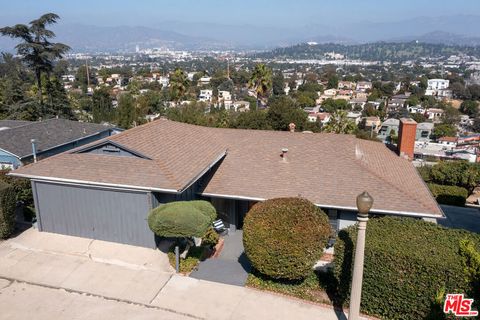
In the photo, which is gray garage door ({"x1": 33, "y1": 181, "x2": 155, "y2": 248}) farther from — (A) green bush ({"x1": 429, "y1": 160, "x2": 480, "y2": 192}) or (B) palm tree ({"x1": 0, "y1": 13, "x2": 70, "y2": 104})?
(B) palm tree ({"x1": 0, "y1": 13, "x2": 70, "y2": 104})

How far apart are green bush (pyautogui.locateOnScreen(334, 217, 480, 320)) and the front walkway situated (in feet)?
11.5

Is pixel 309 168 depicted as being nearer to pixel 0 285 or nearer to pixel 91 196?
pixel 91 196

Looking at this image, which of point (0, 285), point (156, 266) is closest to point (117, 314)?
point (156, 266)

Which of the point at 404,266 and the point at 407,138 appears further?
the point at 407,138

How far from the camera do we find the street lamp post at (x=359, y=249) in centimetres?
841

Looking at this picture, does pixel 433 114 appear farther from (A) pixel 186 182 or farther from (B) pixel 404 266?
(B) pixel 404 266

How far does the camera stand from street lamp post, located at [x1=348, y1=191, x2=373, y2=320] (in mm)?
8414

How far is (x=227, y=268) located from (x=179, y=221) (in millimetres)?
2766

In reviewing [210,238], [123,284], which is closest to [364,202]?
[210,238]

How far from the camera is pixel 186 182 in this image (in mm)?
14352

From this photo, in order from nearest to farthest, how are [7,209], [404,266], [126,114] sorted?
1. [404,266]
2. [7,209]
3. [126,114]

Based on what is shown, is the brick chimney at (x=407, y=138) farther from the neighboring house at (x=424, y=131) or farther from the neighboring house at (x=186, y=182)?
the neighboring house at (x=424, y=131)

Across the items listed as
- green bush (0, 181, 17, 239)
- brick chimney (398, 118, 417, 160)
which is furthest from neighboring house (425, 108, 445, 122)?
green bush (0, 181, 17, 239)

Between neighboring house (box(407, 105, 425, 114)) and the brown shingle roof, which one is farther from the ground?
the brown shingle roof
